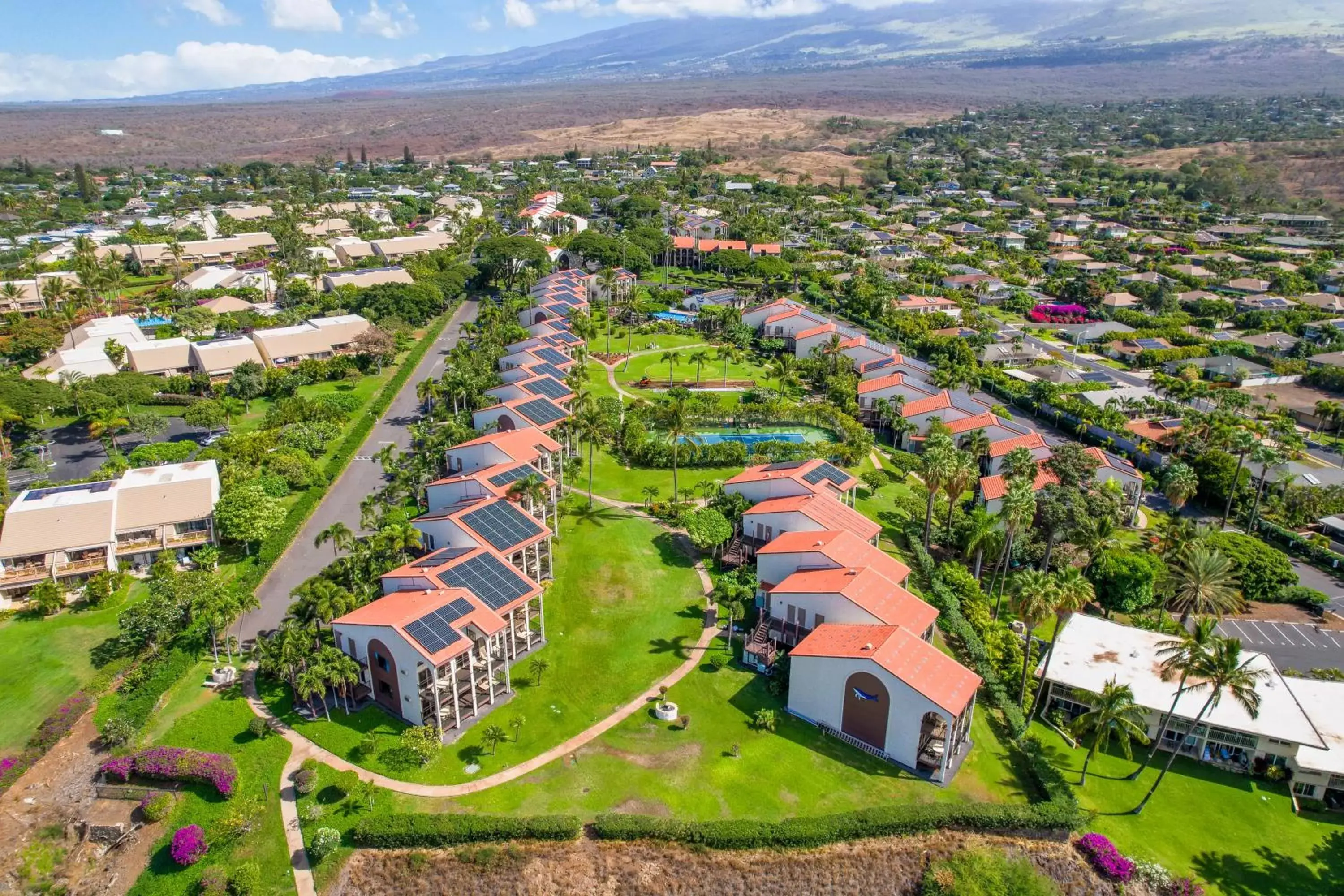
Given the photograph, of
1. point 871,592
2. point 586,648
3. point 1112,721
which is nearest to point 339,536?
point 586,648

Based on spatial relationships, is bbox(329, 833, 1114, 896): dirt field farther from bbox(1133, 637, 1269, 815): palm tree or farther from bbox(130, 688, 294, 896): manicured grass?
bbox(1133, 637, 1269, 815): palm tree

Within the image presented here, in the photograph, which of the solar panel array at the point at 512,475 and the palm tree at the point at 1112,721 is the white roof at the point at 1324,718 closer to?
the palm tree at the point at 1112,721

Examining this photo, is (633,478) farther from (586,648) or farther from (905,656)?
(905,656)

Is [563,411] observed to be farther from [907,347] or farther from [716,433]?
[907,347]

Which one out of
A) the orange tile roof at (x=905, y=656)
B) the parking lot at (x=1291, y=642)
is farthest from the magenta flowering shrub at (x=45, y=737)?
the parking lot at (x=1291, y=642)

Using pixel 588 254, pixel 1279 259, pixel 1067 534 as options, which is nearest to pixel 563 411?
pixel 1067 534
